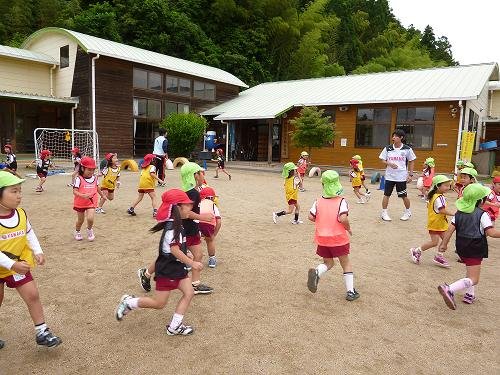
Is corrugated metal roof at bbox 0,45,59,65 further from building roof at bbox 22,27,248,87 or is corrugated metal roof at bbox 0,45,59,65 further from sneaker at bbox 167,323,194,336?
sneaker at bbox 167,323,194,336

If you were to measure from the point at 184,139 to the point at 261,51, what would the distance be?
16370 millimetres

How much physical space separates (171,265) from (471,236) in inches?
118

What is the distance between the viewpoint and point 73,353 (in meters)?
2.95

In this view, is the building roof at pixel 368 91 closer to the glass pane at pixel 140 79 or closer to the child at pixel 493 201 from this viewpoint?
the glass pane at pixel 140 79

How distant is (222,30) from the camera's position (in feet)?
110

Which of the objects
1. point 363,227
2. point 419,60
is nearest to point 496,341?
point 363,227

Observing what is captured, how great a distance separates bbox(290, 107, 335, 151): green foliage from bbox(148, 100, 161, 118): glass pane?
8463 millimetres

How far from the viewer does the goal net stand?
17106 mm

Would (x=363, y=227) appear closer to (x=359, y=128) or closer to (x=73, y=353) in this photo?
(x=73, y=353)

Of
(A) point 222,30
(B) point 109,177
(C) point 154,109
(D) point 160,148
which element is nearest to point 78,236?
(B) point 109,177

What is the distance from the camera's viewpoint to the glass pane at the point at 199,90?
23.9 metres

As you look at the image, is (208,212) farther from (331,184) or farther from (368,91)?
(368,91)

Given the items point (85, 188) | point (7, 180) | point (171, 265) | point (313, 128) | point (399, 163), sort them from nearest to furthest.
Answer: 1. point (7, 180)
2. point (171, 265)
3. point (85, 188)
4. point (399, 163)
5. point (313, 128)

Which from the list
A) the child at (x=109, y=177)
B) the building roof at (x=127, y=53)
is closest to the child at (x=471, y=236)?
the child at (x=109, y=177)
